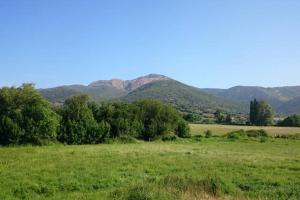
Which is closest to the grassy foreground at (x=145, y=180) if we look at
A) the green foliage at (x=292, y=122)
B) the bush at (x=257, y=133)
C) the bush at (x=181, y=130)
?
the bush at (x=181, y=130)

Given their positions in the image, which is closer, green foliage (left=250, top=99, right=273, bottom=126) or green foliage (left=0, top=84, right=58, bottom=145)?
green foliage (left=0, top=84, right=58, bottom=145)

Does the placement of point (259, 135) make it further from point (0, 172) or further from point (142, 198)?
point (142, 198)

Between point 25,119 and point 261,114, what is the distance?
92120 millimetres

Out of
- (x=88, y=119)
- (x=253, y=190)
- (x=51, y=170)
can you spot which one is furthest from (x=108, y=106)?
(x=253, y=190)

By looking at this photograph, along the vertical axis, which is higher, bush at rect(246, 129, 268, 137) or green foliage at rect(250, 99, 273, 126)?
green foliage at rect(250, 99, 273, 126)

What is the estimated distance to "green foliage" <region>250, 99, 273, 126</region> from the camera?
13062 centimetres

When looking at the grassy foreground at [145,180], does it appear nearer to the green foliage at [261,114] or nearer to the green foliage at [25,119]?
the green foliage at [25,119]

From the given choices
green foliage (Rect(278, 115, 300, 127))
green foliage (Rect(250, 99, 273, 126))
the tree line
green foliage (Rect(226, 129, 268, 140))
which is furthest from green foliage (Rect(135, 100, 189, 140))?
green foliage (Rect(250, 99, 273, 126))

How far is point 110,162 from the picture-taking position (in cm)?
2833

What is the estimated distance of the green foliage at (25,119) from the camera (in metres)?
53.3

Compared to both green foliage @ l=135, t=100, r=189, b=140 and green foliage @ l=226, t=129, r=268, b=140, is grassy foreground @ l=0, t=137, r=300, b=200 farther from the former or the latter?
green foliage @ l=226, t=129, r=268, b=140

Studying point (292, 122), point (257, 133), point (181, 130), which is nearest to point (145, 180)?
point (181, 130)

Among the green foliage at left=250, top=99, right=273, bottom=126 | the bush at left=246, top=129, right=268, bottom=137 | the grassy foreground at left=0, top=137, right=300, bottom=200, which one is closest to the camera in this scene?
the grassy foreground at left=0, top=137, right=300, bottom=200

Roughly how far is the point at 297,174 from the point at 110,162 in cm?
1181
